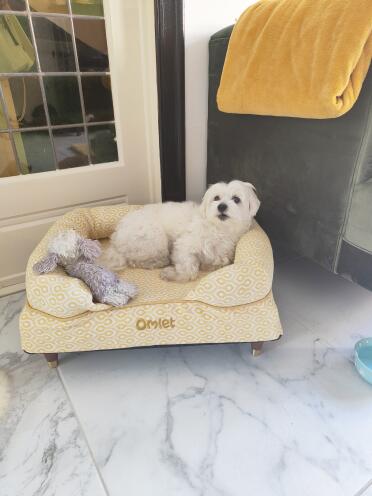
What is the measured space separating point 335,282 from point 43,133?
163 centimetres

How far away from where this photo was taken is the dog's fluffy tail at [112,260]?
1552 mm

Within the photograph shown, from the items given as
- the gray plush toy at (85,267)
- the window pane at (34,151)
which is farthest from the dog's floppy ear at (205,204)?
the window pane at (34,151)

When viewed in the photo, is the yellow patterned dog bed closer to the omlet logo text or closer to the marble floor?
the omlet logo text

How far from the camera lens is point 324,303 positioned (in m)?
1.70

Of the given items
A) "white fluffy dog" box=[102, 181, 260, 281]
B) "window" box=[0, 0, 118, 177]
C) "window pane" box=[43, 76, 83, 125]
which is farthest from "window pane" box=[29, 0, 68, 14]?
"white fluffy dog" box=[102, 181, 260, 281]

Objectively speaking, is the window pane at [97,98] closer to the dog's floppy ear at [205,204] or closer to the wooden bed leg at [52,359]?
the dog's floppy ear at [205,204]

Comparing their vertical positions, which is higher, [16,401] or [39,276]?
[39,276]

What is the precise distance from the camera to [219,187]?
4.92 feet

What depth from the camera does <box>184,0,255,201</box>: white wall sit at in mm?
1709

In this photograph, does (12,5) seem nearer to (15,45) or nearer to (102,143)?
(15,45)

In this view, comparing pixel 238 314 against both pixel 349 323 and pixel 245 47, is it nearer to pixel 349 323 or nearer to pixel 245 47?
pixel 349 323

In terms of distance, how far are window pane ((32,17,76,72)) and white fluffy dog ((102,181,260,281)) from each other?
75 centimetres

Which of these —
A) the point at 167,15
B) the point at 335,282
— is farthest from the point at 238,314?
the point at 167,15

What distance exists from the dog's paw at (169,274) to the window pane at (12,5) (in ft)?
4.07
